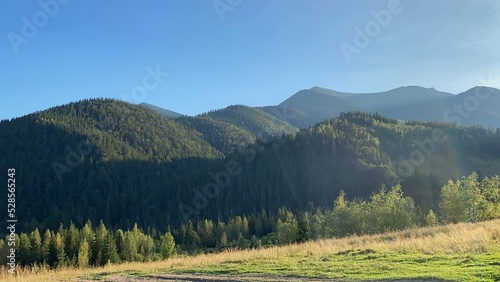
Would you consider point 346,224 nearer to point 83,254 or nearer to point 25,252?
point 83,254

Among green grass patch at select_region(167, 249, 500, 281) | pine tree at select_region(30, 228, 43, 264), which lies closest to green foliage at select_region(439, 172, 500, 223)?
green grass patch at select_region(167, 249, 500, 281)

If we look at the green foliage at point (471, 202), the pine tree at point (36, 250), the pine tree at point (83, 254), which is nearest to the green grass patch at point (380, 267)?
the green foliage at point (471, 202)

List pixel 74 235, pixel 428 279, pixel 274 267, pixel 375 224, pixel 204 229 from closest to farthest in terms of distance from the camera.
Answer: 1. pixel 428 279
2. pixel 274 267
3. pixel 375 224
4. pixel 74 235
5. pixel 204 229

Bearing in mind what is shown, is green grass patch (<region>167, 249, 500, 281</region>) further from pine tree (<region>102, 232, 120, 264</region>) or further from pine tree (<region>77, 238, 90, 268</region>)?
pine tree (<region>102, 232, 120, 264</region>)

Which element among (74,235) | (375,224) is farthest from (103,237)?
(375,224)

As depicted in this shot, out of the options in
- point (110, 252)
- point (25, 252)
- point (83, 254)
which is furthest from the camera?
point (25, 252)

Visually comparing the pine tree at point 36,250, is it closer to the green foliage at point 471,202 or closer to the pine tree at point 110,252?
the pine tree at point 110,252

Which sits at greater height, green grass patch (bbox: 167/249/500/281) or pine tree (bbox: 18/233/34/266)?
green grass patch (bbox: 167/249/500/281)

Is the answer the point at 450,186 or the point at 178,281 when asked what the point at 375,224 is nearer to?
the point at 450,186

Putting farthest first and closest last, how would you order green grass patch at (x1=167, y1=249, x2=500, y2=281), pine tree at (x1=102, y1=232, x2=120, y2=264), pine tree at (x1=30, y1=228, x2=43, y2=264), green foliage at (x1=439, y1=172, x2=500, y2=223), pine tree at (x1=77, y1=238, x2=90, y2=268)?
pine tree at (x1=30, y1=228, x2=43, y2=264) < pine tree at (x1=102, y1=232, x2=120, y2=264) < pine tree at (x1=77, y1=238, x2=90, y2=268) < green foliage at (x1=439, y1=172, x2=500, y2=223) < green grass patch at (x1=167, y1=249, x2=500, y2=281)

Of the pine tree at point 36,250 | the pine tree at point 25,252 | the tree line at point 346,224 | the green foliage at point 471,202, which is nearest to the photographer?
the green foliage at point 471,202

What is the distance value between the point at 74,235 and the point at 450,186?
2997 inches

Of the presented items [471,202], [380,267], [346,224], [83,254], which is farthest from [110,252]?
[380,267]

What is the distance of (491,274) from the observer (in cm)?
1070
